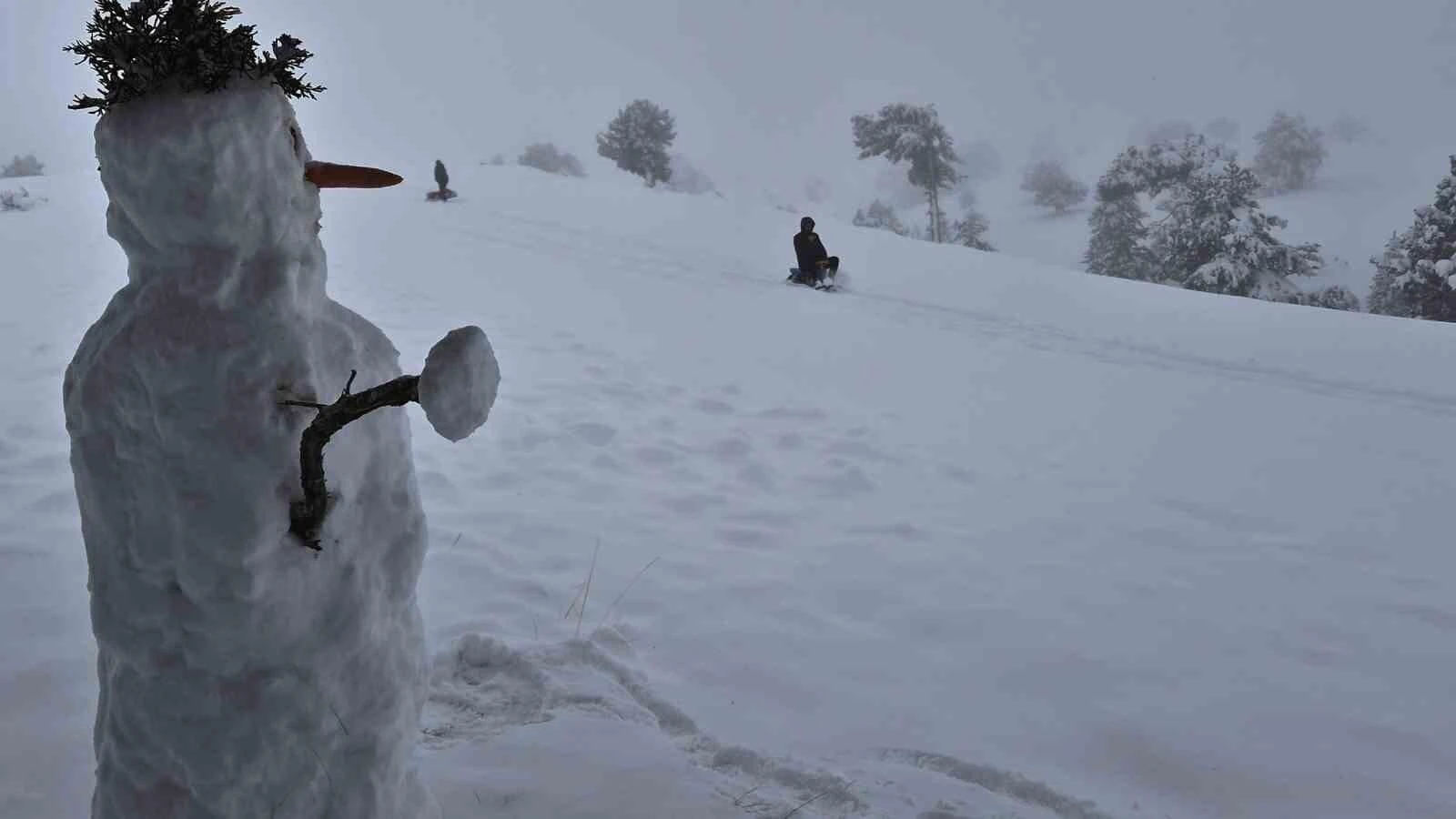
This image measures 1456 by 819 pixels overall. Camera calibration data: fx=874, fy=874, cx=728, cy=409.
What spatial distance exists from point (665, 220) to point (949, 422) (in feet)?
33.2

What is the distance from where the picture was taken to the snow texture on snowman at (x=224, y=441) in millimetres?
1315

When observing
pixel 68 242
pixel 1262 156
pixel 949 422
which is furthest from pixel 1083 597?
pixel 1262 156

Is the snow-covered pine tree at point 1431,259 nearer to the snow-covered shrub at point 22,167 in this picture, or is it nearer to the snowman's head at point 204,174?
the snowman's head at point 204,174

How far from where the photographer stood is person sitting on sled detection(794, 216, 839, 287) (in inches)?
416

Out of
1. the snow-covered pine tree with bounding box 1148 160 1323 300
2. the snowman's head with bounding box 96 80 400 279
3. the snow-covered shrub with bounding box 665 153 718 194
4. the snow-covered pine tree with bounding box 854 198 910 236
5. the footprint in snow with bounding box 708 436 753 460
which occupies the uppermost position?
the snow-covered shrub with bounding box 665 153 718 194

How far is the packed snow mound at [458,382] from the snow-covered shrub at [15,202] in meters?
15.3

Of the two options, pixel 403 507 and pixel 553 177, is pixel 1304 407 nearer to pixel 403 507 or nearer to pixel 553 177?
pixel 403 507

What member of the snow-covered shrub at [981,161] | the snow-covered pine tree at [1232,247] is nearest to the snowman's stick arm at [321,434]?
the snow-covered pine tree at [1232,247]

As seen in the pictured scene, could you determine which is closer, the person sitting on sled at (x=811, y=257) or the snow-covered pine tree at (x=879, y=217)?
the person sitting on sled at (x=811, y=257)

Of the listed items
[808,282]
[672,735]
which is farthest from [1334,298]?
[672,735]

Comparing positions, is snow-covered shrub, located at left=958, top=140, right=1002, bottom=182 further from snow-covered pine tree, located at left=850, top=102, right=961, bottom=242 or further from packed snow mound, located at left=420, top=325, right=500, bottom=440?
packed snow mound, located at left=420, top=325, right=500, bottom=440

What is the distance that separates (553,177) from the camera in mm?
19328

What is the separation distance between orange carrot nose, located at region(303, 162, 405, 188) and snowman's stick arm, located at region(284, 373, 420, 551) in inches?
14.7

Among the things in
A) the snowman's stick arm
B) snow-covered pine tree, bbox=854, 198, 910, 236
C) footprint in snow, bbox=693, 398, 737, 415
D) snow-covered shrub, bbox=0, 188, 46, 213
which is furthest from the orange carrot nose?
snow-covered pine tree, bbox=854, 198, 910, 236
